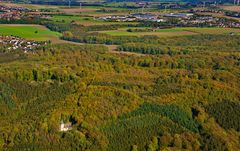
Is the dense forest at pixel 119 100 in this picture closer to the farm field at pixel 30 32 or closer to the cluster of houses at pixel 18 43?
the cluster of houses at pixel 18 43

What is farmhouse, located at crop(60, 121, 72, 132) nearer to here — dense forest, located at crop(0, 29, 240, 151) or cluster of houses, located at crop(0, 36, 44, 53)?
dense forest, located at crop(0, 29, 240, 151)

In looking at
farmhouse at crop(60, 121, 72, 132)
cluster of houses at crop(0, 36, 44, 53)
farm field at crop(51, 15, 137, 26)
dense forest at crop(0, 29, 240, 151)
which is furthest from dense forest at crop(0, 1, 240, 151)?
farm field at crop(51, 15, 137, 26)

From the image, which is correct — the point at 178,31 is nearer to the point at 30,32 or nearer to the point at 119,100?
the point at 30,32

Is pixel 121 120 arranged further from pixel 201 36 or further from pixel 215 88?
pixel 201 36

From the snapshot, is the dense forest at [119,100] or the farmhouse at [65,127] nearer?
the dense forest at [119,100]

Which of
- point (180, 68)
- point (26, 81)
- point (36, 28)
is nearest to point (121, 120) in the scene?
point (26, 81)

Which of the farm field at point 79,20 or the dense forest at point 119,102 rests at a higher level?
the farm field at point 79,20

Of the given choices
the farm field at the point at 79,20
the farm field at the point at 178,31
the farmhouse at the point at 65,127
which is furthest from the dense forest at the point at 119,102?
the farm field at the point at 79,20
